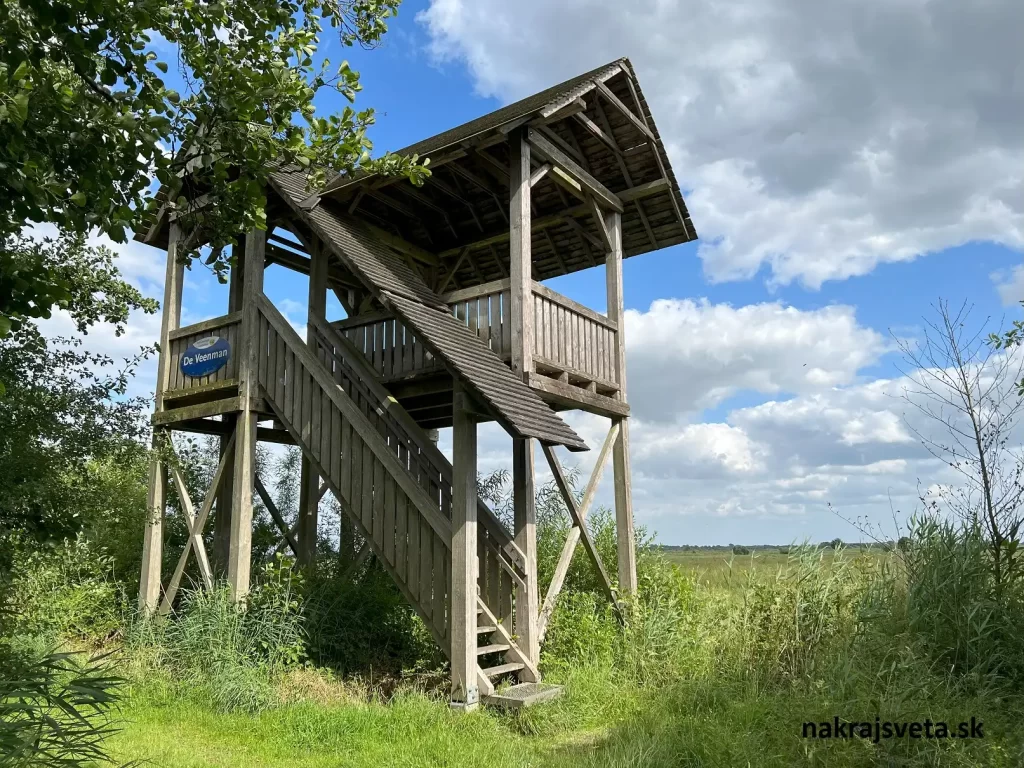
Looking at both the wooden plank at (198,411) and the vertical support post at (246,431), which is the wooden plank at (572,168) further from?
the wooden plank at (198,411)

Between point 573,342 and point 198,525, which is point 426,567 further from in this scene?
point 198,525

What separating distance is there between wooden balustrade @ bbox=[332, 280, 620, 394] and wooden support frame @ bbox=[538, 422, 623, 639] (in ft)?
2.98

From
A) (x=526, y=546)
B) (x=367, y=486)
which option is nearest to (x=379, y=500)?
(x=367, y=486)

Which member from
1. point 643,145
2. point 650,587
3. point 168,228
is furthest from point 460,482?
point 168,228

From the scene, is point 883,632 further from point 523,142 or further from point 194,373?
point 194,373

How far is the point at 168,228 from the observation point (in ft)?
38.8

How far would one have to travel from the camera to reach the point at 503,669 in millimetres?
7699

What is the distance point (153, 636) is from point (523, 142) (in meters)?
7.18

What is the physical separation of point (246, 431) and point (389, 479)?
2.48m

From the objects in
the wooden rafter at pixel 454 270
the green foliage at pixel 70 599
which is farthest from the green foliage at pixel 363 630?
the wooden rafter at pixel 454 270

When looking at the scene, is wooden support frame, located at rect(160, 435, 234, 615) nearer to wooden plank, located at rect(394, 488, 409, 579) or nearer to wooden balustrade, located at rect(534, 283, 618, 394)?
wooden plank, located at rect(394, 488, 409, 579)

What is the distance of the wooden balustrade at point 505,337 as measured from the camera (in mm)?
8617

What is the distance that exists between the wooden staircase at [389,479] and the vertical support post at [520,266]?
1567 millimetres

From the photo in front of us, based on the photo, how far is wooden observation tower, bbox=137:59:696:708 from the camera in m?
7.69
